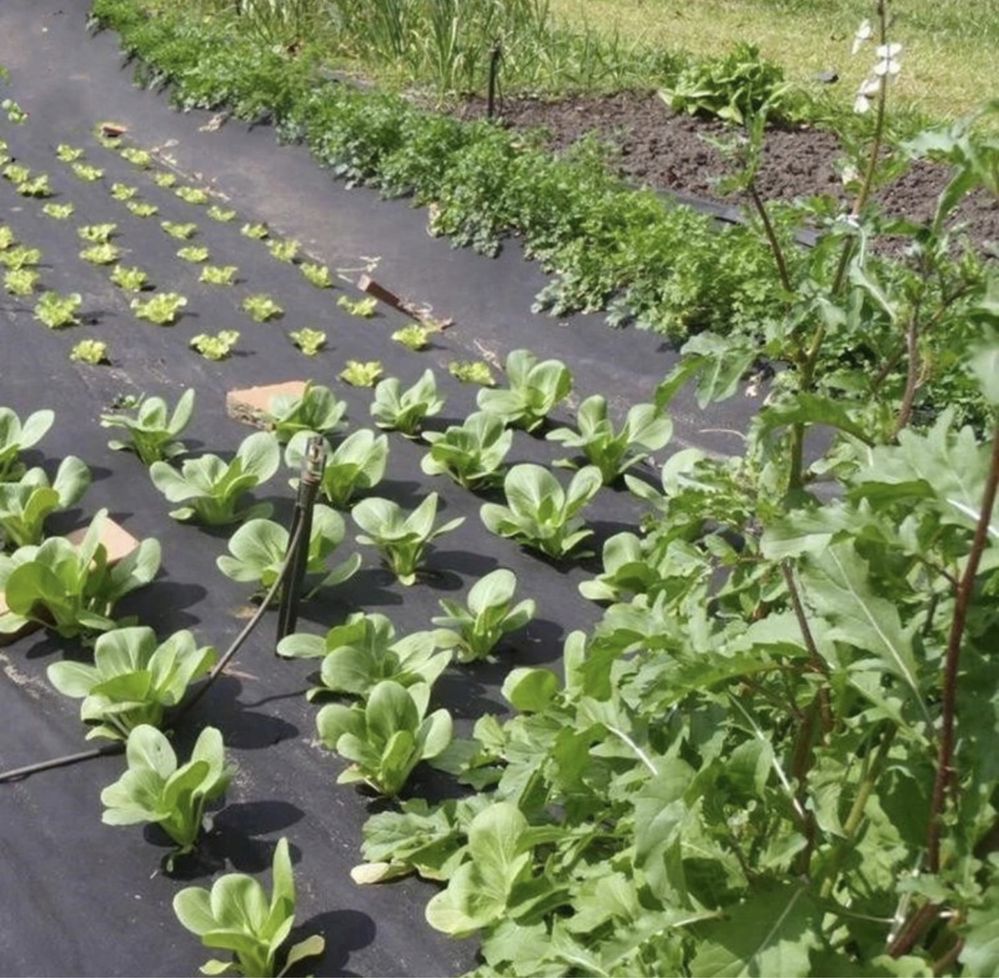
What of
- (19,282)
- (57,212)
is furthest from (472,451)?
(57,212)

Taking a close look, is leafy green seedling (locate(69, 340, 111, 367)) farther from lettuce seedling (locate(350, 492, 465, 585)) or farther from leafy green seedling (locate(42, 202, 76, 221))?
leafy green seedling (locate(42, 202, 76, 221))

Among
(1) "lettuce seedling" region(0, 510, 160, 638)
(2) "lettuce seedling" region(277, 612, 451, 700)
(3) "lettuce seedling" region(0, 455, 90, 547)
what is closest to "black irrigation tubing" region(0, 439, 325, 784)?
(2) "lettuce seedling" region(277, 612, 451, 700)

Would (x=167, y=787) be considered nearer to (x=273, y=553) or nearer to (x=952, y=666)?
(x=273, y=553)

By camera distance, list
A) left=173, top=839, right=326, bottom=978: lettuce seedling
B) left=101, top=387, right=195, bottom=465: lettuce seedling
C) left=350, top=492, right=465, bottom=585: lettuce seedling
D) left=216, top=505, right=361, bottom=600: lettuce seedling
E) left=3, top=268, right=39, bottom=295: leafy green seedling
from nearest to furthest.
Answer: left=173, top=839, right=326, bottom=978: lettuce seedling, left=216, top=505, right=361, bottom=600: lettuce seedling, left=350, top=492, right=465, bottom=585: lettuce seedling, left=101, top=387, right=195, bottom=465: lettuce seedling, left=3, top=268, right=39, bottom=295: leafy green seedling

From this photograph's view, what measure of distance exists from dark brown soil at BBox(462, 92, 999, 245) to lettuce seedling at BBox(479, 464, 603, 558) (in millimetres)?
2585

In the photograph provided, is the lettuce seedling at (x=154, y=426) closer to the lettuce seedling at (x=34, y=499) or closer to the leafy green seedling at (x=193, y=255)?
the lettuce seedling at (x=34, y=499)

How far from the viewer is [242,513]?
3475 millimetres

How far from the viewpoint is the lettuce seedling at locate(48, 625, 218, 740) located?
2590mm

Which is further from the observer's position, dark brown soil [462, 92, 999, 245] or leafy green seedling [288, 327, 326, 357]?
dark brown soil [462, 92, 999, 245]

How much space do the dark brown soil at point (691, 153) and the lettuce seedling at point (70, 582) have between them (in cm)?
342

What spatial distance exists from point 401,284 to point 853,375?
4.47 meters

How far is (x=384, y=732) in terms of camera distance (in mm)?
2572

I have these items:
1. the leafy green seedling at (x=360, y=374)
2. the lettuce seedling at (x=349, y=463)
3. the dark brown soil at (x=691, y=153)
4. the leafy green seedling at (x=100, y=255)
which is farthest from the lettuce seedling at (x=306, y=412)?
the dark brown soil at (x=691, y=153)

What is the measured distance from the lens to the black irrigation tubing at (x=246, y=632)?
2.60 metres
